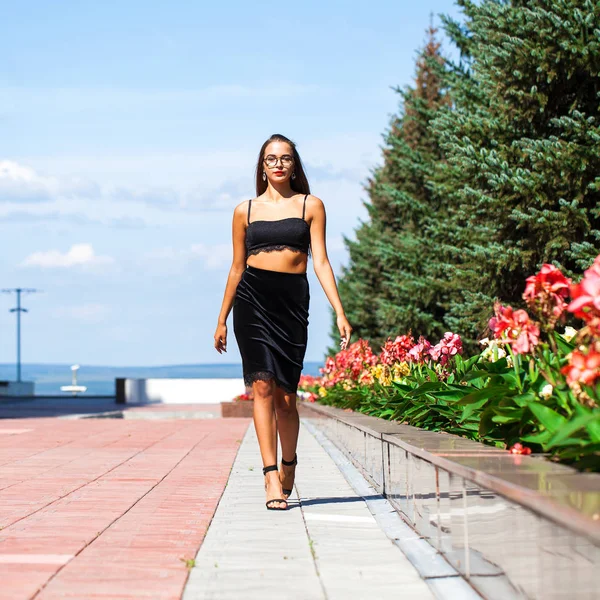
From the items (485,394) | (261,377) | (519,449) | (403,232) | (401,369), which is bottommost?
(519,449)

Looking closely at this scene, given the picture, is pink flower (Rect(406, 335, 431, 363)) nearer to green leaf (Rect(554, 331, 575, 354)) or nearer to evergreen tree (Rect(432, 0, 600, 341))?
green leaf (Rect(554, 331, 575, 354))

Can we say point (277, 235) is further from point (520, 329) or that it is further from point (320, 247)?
point (520, 329)

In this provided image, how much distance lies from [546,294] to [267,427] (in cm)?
257

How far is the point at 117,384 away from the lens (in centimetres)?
4591

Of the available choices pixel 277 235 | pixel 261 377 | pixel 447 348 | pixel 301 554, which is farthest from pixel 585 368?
pixel 447 348

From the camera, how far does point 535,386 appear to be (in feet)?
17.5

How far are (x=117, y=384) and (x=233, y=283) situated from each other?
130 feet

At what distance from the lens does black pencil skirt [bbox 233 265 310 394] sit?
682 centimetres

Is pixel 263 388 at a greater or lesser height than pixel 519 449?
greater

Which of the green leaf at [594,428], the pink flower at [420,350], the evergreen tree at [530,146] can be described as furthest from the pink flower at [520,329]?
the evergreen tree at [530,146]

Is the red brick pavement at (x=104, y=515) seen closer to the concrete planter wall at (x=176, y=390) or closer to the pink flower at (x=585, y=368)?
the pink flower at (x=585, y=368)

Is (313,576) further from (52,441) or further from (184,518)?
(52,441)

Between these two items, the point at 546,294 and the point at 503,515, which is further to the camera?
the point at 546,294

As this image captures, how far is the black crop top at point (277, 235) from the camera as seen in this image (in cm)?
690
